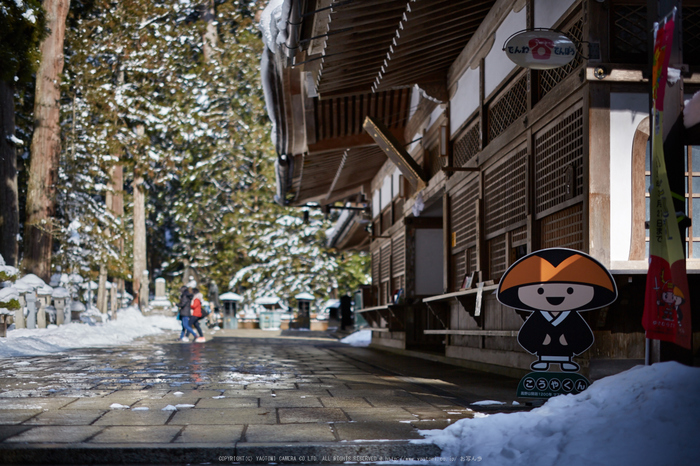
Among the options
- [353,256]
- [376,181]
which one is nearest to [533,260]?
[376,181]

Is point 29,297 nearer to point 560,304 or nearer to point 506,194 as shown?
point 506,194

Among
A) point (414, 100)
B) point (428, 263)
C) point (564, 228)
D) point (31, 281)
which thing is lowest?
point (31, 281)

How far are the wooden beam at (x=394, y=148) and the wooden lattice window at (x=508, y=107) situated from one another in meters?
3.66

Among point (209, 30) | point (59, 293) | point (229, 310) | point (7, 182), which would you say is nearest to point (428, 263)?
point (59, 293)

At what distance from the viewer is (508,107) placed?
36.5ft

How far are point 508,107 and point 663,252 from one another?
5.43 meters

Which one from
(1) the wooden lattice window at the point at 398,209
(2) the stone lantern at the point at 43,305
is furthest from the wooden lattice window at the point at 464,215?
(2) the stone lantern at the point at 43,305

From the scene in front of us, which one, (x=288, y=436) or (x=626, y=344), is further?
(x=626, y=344)

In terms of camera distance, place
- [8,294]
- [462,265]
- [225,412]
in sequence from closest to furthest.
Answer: [225,412] < [462,265] < [8,294]

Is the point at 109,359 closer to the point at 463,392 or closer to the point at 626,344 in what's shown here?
the point at 463,392

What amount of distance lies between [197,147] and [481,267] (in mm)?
42967

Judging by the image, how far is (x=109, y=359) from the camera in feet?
45.9

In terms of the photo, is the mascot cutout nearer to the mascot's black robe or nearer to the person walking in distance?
the mascot's black robe

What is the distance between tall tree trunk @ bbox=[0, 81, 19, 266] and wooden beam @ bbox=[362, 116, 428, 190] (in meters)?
11.9
